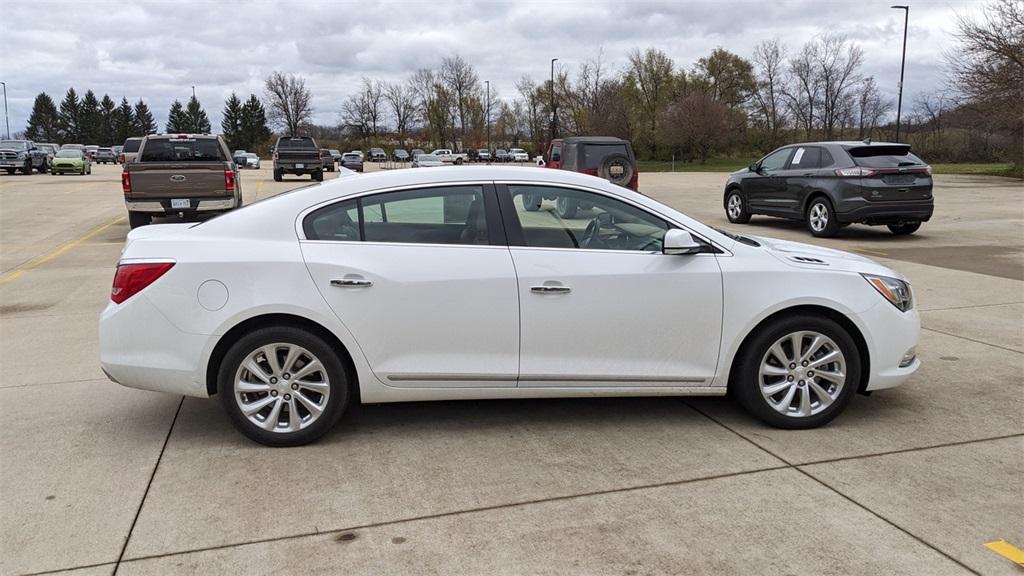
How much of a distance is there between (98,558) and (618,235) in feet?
9.96

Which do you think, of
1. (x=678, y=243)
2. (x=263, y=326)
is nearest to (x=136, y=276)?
Result: (x=263, y=326)

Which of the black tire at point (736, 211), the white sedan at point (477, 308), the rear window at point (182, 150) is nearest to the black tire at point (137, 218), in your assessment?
the rear window at point (182, 150)

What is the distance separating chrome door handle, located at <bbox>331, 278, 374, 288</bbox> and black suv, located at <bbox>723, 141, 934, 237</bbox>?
1159cm

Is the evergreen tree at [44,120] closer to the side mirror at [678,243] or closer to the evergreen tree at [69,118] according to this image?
the evergreen tree at [69,118]

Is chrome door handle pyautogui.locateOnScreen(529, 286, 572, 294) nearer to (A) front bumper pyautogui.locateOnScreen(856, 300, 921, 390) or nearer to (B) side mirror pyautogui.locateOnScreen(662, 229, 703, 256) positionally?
(B) side mirror pyautogui.locateOnScreen(662, 229, 703, 256)

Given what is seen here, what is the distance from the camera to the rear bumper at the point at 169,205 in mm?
13781

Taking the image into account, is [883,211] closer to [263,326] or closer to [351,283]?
[351,283]

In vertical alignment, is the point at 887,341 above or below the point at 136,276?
below

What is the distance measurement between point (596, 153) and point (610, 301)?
11.7 metres

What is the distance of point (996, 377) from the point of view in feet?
18.3

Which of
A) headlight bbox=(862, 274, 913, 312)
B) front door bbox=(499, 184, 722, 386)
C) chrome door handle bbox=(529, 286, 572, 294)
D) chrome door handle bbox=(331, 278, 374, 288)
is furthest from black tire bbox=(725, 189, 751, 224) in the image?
chrome door handle bbox=(331, 278, 374, 288)

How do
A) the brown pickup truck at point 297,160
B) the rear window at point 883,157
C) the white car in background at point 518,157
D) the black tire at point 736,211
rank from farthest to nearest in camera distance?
the white car in background at point 518,157, the brown pickup truck at point 297,160, the black tire at point 736,211, the rear window at point 883,157

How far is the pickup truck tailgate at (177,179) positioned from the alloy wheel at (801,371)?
1206 centimetres

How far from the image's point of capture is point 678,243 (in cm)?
432
